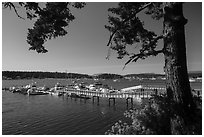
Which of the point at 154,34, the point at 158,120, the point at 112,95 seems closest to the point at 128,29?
the point at 154,34

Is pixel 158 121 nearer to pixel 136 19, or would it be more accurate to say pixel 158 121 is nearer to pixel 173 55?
pixel 173 55

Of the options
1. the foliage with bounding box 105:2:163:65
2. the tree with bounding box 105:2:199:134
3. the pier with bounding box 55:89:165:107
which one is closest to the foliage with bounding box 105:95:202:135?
the tree with bounding box 105:2:199:134

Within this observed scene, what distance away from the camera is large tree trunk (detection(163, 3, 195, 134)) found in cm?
570

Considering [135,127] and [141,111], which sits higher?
[141,111]

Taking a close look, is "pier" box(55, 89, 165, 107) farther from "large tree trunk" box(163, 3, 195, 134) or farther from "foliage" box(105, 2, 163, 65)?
"large tree trunk" box(163, 3, 195, 134)

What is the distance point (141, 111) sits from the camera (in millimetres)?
6199

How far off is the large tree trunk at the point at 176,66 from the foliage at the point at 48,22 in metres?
3.55

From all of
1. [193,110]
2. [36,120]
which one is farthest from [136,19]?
[36,120]

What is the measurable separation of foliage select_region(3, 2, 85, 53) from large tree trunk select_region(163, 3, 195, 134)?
140 inches

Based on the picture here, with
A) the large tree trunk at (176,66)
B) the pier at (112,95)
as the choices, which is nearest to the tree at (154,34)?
the large tree trunk at (176,66)

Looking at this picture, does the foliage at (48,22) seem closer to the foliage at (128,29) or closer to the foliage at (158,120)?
the foliage at (128,29)

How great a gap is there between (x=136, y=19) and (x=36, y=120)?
2327 centimetres

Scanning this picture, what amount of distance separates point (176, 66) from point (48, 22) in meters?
4.63

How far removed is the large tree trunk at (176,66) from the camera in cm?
570
